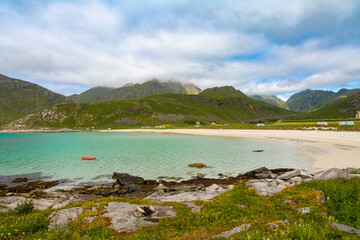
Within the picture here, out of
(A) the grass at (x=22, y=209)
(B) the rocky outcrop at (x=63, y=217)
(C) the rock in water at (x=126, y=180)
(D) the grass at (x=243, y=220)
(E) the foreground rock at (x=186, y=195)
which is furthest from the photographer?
(C) the rock in water at (x=126, y=180)

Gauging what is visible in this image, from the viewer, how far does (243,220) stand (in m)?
8.65

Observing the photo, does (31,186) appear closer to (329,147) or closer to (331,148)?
(331,148)

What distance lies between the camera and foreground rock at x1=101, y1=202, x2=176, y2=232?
8930 mm

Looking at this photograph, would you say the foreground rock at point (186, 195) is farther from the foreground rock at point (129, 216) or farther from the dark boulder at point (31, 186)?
the dark boulder at point (31, 186)

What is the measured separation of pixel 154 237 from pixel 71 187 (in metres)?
19.8

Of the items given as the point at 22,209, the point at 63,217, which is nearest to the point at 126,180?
the point at 22,209

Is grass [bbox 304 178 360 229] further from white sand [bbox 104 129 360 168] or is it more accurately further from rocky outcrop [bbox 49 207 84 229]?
white sand [bbox 104 129 360 168]

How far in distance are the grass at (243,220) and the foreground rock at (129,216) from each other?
0.42 meters

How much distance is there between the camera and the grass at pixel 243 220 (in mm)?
6931

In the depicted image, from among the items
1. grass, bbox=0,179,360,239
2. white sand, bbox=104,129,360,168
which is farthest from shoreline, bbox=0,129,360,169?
grass, bbox=0,179,360,239

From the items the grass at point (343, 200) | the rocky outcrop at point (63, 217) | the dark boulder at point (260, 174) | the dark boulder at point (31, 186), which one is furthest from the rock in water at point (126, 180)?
the grass at point (343, 200)

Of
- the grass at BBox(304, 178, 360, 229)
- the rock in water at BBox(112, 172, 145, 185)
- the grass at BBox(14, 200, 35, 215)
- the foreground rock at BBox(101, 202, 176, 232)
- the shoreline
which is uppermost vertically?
the grass at BBox(304, 178, 360, 229)

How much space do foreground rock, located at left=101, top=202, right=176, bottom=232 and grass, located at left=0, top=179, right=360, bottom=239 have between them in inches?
16.6

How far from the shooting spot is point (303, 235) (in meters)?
5.97
